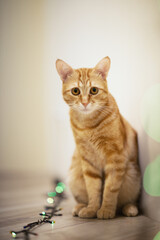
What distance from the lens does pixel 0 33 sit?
2.55 meters

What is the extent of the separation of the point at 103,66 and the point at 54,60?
101 cm

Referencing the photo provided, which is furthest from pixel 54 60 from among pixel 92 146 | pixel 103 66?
pixel 92 146

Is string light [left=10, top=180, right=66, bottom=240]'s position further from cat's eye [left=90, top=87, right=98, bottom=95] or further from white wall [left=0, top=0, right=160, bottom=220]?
cat's eye [left=90, top=87, right=98, bottom=95]

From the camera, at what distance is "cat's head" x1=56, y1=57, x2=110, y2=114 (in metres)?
1.14

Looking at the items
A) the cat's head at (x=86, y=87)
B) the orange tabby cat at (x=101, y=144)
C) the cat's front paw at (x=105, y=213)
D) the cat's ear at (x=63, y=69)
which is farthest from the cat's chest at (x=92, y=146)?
Answer: the cat's ear at (x=63, y=69)

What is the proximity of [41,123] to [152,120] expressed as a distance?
1.85 metres

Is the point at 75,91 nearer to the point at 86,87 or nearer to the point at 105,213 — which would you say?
the point at 86,87

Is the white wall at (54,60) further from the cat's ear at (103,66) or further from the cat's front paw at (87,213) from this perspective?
the cat's front paw at (87,213)

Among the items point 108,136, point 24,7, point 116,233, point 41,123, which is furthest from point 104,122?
point 24,7

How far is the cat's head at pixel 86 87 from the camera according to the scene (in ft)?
3.76

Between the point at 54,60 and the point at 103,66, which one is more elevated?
the point at 54,60

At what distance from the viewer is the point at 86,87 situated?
1167mm

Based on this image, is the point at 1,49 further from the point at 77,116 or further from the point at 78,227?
the point at 78,227

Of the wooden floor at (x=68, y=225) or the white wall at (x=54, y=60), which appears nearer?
the wooden floor at (x=68, y=225)
